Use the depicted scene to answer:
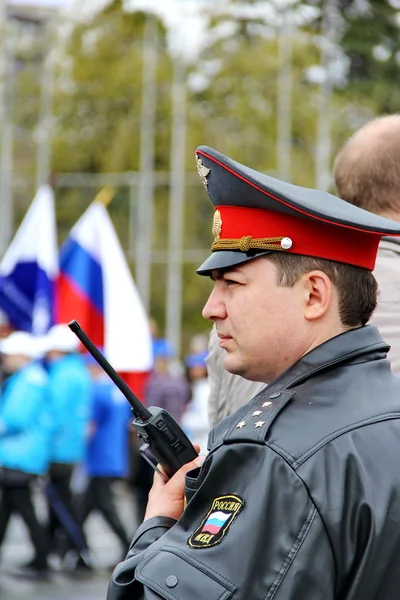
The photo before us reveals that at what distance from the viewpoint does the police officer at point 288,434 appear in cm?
186

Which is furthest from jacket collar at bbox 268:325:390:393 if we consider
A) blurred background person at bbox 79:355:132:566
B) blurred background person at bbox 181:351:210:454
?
blurred background person at bbox 79:355:132:566

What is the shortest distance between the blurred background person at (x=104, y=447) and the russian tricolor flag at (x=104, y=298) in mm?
260

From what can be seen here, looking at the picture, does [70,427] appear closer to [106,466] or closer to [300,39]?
[106,466]

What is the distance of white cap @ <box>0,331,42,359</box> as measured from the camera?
32.8 feet

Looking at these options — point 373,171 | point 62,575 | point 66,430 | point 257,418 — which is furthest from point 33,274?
point 257,418

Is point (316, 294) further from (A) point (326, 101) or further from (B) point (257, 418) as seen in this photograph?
(A) point (326, 101)

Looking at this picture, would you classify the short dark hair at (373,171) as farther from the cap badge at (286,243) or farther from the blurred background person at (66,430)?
the blurred background person at (66,430)

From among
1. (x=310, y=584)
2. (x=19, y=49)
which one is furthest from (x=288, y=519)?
(x=19, y=49)

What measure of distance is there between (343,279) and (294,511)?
1.52ft

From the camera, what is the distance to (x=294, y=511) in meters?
1.85

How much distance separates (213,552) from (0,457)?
8.14 meters

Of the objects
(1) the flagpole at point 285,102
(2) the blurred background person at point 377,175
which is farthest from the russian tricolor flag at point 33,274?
(1) the flagpole at point 285,102

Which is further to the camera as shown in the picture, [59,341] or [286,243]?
[59,341]

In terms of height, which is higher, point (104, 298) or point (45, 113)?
point (45, 113)
